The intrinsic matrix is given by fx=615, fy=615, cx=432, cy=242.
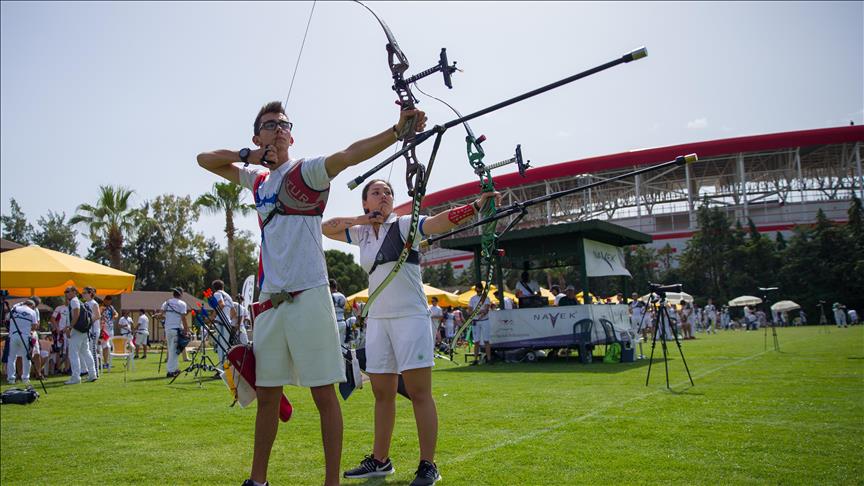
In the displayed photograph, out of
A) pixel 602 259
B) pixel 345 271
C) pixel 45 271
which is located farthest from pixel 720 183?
pixel 45 271

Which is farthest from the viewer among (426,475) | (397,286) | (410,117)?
(397,286)

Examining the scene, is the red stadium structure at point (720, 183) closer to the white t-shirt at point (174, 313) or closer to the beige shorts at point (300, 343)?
the white t-shirt at point (174, 313)

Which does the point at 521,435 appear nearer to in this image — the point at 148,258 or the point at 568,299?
the point at 568,299

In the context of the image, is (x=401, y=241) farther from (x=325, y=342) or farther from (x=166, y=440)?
(x=166, y=440)

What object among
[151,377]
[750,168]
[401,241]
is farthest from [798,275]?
[401,241]

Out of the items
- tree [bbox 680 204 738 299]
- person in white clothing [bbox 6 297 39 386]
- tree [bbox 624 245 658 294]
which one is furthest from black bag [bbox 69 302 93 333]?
tree [bbox 680 204 738 299]

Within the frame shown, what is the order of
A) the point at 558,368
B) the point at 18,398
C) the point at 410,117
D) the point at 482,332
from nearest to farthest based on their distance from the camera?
the point at 410,117 < the point at 18,398 < the point at 558,368 < the point at 482,332

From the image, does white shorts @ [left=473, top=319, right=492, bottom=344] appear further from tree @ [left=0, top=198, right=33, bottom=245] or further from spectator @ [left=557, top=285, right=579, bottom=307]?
tree @ [left=0, top=198, right=33, bottom=245]

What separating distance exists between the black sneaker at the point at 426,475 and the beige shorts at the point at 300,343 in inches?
38.8

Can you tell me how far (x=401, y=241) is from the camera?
4410 mm

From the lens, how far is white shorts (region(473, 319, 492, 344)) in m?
16.5

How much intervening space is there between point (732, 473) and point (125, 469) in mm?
4449

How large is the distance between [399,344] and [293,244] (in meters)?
1.17

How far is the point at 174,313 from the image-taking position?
14234mm
